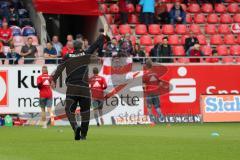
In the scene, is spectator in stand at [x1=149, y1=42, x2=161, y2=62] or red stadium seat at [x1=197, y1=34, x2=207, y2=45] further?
red stadium seat at [x1=197, y1=34, x2=207, y2=45]

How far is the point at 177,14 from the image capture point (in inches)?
1391

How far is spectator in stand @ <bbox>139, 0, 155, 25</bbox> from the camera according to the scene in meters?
34.2

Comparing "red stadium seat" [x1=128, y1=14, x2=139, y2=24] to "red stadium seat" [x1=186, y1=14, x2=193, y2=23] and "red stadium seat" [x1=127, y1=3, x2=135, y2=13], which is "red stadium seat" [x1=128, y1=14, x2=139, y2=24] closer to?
"red stadium seat" [x1=127, y1=3, x2=135, y2=13]

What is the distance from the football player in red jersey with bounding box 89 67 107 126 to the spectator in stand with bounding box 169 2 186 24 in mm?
6488

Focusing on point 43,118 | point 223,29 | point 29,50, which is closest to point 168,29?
point 223,29

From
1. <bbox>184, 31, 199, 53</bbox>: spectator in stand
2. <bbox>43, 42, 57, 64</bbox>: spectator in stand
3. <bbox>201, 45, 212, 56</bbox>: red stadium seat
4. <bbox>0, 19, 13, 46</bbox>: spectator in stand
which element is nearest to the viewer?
<bbox>43, 42, 57, 64</bbox>: spectator in stand

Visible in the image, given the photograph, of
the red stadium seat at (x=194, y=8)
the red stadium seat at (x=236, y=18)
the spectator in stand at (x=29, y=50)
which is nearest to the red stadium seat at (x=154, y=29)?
the red stadium seat at (x=194, y=8)

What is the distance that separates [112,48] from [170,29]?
4861 millimetres

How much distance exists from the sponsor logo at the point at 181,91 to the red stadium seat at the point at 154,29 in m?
3.89

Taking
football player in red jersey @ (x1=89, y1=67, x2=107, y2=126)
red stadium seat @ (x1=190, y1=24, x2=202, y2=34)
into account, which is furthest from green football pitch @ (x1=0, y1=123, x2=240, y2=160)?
red stadium seat @ (x1=190, y1=24, x2=202, y2=34)

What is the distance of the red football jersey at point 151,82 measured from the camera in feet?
101

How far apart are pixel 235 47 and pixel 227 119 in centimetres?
505

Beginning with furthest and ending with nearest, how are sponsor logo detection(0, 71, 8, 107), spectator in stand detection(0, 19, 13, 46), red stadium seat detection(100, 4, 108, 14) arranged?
red stadium seat detection(100, 4, 108, 14) → spectator in stand detection(0, 19, 13, 46) → sponsor logo detection(0, 71, 8, 107)

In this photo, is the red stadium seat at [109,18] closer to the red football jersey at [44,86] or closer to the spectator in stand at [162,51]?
the spectator in stand at [162,51]
